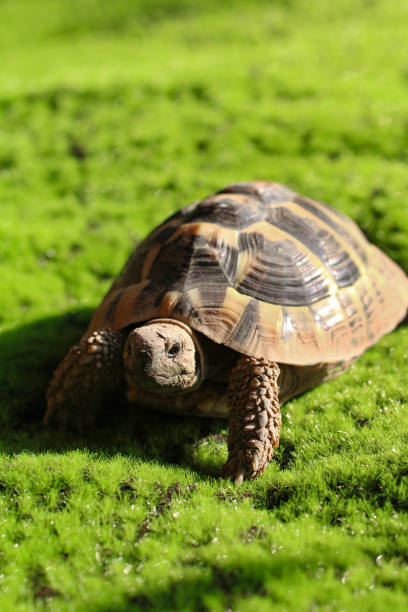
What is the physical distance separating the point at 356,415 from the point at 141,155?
328 inches

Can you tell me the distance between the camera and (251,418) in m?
4.64

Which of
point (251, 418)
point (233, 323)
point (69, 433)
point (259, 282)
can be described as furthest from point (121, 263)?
point (251, 418)

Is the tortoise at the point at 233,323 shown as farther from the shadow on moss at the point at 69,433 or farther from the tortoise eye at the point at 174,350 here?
the shadow on moss at the point at 69,433

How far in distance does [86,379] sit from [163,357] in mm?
1069

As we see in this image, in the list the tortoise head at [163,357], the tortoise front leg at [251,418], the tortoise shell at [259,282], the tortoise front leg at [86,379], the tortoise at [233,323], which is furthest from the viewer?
the tortoise front leg at [86,379]

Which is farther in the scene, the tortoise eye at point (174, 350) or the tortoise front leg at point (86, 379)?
the tortoise front leg at point (86, 379)

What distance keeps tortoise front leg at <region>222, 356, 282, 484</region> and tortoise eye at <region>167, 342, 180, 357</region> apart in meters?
0.57

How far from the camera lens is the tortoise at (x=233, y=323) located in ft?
15.6

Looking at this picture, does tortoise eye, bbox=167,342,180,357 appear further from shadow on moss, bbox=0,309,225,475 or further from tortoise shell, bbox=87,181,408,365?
shadow on moss, bbox=0,309,225,475

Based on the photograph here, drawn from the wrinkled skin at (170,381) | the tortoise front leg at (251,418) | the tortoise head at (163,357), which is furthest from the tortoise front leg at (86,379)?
the tortoise front leg at (251,418)

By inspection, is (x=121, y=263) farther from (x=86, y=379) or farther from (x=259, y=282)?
(x=259, y=282)

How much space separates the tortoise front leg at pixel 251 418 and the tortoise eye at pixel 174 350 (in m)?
0.57

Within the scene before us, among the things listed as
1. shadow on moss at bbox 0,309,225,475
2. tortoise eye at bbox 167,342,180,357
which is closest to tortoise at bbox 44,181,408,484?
tortoise eye at bbox 167,342,180,357

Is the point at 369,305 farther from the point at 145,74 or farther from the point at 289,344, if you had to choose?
the point at 145,74
